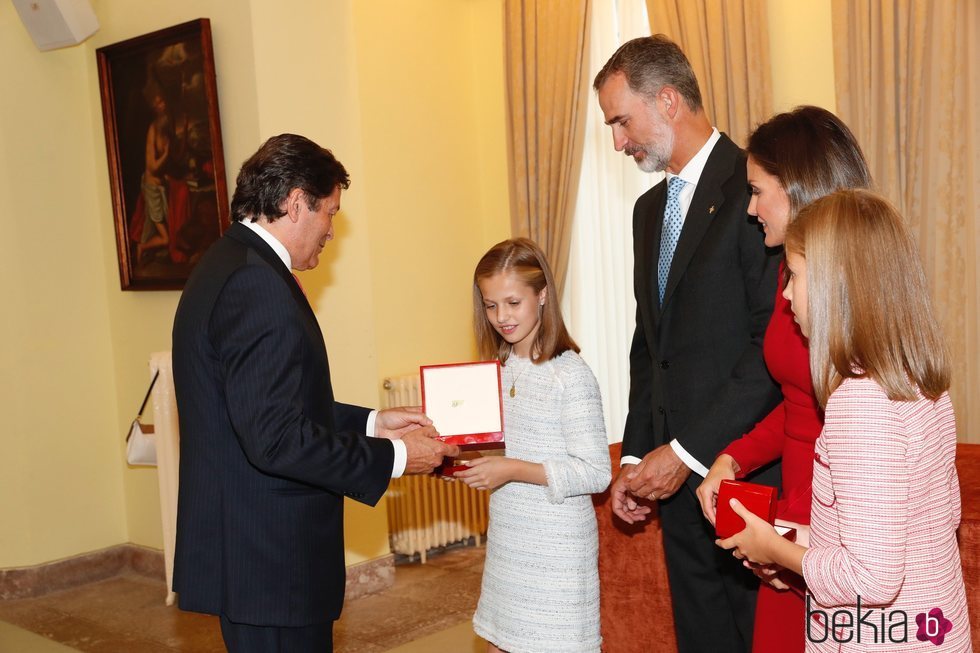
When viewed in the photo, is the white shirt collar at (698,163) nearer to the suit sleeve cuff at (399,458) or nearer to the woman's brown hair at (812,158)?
the woman's brown hair at (812,158)

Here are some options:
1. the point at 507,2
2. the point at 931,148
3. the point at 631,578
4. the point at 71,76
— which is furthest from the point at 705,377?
the point at 71,76

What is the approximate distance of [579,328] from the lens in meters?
6.71

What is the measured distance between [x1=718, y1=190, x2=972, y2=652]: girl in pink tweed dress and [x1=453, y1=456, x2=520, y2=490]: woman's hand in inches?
43.4

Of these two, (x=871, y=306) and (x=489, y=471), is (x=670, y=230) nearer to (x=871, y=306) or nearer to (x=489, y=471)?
(x=489, y=471)

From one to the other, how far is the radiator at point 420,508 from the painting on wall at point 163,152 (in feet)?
4.99

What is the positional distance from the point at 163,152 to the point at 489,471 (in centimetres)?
372

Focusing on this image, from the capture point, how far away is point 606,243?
256 inches

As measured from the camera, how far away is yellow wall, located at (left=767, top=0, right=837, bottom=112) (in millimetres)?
5332

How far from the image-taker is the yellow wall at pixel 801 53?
17.5 ft

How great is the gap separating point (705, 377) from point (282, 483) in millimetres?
1302

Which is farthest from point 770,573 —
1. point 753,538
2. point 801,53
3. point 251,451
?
point 801,53

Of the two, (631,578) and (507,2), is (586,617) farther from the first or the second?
(507,2)

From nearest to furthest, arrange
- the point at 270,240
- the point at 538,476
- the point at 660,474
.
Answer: the point at 270,240, the point at 660,474, the point at 538,476

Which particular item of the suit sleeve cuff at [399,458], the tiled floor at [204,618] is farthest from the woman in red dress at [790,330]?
the tiled floor at [204,618]
